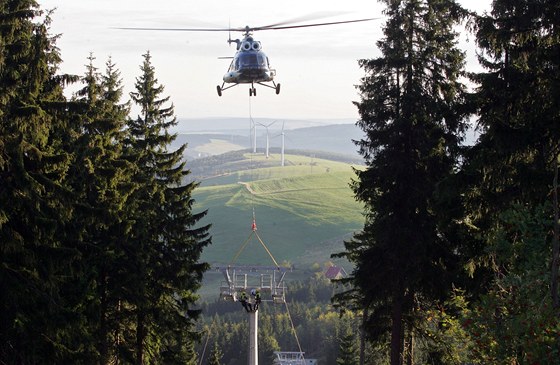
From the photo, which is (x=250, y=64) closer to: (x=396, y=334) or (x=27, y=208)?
(x=396, y=334)

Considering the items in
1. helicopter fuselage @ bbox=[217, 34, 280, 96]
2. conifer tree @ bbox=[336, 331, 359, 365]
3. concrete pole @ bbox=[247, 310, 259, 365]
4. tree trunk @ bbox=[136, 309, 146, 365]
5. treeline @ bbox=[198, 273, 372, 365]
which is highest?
helicopter fuselage @ bbox=[217, 34, 280, 96]

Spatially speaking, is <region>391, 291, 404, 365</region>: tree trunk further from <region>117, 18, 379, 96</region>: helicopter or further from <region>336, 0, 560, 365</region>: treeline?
<region>117, 18, 379, 96</region>: helicopter

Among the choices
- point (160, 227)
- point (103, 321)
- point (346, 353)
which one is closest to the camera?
point (103, 321)

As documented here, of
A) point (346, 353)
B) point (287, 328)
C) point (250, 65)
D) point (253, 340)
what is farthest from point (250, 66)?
point (287, 328)

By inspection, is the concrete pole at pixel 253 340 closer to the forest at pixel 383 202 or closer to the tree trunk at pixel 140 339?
the forest at pixel 383 202

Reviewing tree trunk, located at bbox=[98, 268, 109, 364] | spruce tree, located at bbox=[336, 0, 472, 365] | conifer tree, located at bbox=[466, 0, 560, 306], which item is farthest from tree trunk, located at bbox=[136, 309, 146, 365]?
conifer tree, located at bbox=[466, 0, 560, 306]

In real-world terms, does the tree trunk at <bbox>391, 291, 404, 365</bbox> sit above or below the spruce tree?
below

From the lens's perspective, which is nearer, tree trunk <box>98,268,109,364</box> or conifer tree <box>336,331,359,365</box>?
tree trunk <box>98,268,109,364</box>
